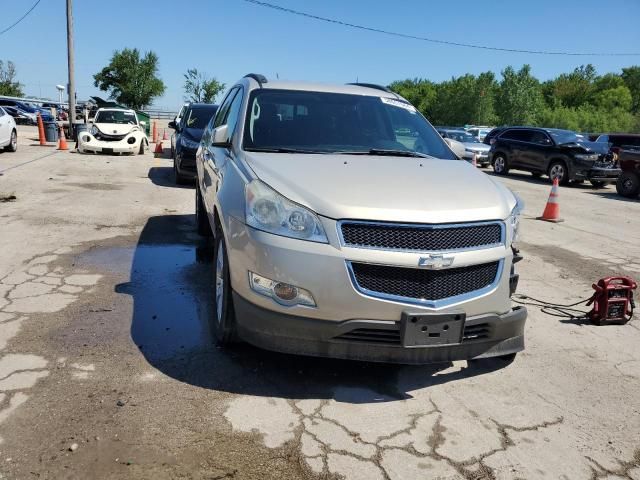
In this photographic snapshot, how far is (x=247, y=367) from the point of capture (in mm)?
3516

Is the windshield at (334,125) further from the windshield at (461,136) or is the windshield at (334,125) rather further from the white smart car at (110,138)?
the windshield at (461,136)

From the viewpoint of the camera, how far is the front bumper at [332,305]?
2.90 metres

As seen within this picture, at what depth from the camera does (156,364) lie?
350cm

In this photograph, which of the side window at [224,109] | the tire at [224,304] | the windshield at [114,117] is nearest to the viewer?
the tire at [224,304]

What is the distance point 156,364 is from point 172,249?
10.1ft

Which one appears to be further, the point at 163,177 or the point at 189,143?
the point at 163,177

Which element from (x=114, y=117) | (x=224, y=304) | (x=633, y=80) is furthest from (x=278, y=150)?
(x=633, y=80)

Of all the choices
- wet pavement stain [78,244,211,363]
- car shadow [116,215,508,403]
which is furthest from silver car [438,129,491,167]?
car shadow [116,215,508,403]

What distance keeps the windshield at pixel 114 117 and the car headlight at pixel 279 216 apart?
621 inches

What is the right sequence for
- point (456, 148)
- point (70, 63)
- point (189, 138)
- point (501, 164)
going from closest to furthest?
point (456, 148) → point (189, 138) → point (501, 164) → point (70, 63)

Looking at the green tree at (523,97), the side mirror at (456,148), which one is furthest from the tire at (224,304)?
the green tree at (523,97)

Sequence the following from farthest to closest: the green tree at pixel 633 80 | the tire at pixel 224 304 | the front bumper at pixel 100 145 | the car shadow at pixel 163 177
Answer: the green tree at pixel 633 80
the front bumper at pixel 100 145
the car shadow at pixel 163 177
the tire at pixel 224 304

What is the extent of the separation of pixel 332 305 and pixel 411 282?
465 millimetres

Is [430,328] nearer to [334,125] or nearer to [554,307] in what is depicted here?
[334,125]
